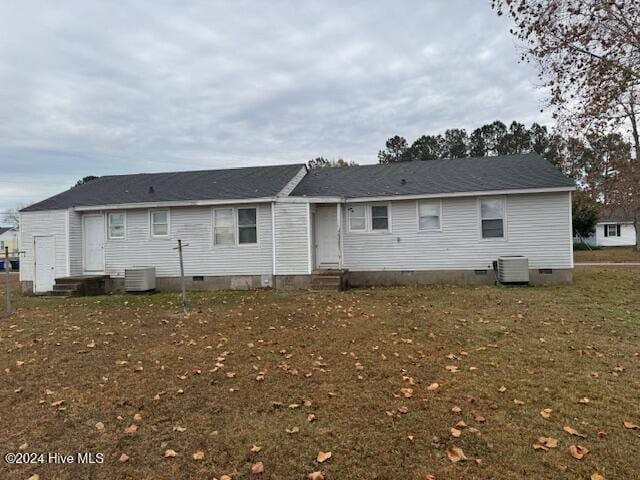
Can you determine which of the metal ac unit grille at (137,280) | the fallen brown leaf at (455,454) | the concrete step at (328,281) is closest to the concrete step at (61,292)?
the metal ac unit grille at (137,280)

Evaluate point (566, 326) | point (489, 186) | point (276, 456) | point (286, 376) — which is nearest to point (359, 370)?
point (286, 376)

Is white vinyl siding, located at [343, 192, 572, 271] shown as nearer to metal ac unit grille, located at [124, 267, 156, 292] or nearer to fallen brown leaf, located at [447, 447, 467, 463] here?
metal ac unit grille, located at [124, 267, 156, 292]

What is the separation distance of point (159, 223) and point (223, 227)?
2476mm

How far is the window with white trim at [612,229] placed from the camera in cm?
4088

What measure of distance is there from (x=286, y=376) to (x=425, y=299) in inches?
247

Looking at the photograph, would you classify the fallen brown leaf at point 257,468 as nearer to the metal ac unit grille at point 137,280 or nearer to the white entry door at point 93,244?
the metal ac unit grille at point 137,280

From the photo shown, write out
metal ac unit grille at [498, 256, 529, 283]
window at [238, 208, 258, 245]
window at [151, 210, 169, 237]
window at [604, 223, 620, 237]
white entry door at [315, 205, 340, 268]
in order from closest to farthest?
metal ac unit grille at [498, 256, 529, 283], window at [238, 208, 258, 245], white entry door at [315, 205, 340, 268], window at [151, 210, 169, 237], window at [604, 223, 620, 237]

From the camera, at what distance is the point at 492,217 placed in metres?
13.7

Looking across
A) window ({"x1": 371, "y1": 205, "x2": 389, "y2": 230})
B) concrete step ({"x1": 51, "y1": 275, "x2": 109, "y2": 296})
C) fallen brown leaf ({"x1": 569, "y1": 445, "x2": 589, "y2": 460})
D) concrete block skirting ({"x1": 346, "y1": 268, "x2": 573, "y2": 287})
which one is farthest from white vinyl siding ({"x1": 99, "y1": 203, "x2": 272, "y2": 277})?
fallen brown leaf ({"x1": 569, "y1": 445, "x2": 589, "y2": 460})

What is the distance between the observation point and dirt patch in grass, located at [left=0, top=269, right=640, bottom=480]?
3.47 metres

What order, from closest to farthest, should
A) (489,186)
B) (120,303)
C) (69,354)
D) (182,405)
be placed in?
(182,405) → (69,354) → (120,303) → (489,186)

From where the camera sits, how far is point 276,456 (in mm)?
3549

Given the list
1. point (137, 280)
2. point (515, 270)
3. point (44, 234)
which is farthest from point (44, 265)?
point (515, 270)

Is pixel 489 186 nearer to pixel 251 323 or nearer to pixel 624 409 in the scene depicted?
pixel 251 323
